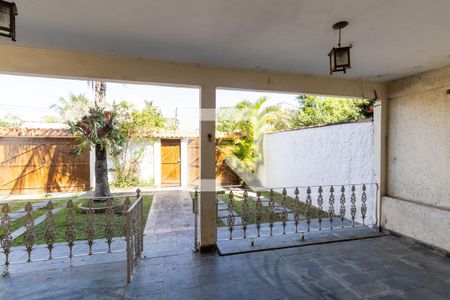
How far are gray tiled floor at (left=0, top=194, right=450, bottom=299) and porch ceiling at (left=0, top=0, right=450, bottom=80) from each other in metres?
2.87

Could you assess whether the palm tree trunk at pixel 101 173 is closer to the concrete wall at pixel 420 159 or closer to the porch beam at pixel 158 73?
the porch beam at pixel 158 73

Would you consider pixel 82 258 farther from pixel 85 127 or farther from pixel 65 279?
pixel 85 127

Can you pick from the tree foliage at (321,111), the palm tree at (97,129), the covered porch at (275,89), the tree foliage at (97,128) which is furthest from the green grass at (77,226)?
the tree foliage at (321,111)

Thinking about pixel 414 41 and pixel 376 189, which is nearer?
pixel 414 41

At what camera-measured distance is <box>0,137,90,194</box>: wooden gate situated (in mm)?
8945

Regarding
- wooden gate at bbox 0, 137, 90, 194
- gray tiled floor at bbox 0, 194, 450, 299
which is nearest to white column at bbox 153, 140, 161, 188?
wooden gate at bbox 0, 137, 90, 194

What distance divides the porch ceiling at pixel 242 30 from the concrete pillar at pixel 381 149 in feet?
3.98

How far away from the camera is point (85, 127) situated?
618 cm

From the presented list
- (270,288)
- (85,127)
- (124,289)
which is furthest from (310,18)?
(85,127)

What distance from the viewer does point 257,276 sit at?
3143 millimetres

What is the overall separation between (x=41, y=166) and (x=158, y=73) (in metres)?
8.22

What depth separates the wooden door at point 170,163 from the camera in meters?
10.8

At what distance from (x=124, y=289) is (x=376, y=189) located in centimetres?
470

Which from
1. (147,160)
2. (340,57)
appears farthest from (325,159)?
(147,160)
